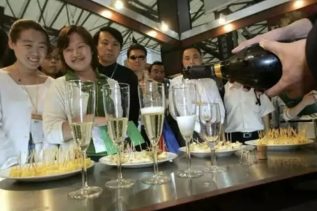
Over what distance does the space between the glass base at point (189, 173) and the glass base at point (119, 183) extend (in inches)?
5.1

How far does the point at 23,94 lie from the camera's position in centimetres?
161

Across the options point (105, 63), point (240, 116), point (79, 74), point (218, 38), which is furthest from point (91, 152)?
point (218, 38)

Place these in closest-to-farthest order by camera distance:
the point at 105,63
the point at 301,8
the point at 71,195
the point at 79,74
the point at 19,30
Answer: the point at 71,195 → the point at 79,74 → the point at 19,30 → the point at 105,63 → the point at 301,8

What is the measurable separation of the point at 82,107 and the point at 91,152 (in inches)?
20.1

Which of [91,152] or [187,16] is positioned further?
[187,16]

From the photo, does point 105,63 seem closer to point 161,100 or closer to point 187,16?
point 161,100

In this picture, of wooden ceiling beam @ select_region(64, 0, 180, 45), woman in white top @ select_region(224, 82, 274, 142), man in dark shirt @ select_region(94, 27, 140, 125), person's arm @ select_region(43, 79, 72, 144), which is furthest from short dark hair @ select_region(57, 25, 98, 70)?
wooden ceiling beam @ select_region(64, 0, 180, 45)

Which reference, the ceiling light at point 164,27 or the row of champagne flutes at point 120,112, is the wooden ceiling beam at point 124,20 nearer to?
the ceiling light at point 164,27

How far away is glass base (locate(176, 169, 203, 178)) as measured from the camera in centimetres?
82

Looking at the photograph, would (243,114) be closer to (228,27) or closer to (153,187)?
(228,27)

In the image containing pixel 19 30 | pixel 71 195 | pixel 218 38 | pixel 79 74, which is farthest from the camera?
pixel 218 38

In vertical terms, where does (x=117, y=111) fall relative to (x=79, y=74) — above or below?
below

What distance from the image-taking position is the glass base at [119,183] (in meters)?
0.75

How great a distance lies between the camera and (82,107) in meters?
0.76
